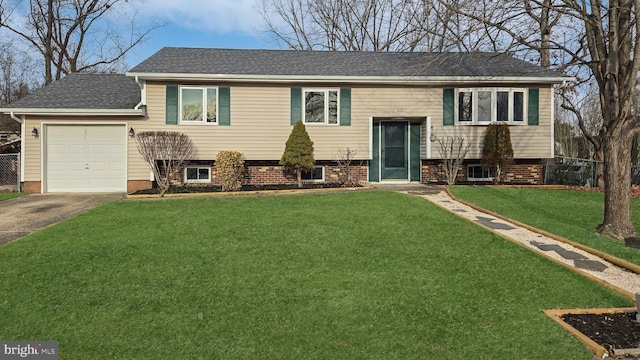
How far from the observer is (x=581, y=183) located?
14.9 m

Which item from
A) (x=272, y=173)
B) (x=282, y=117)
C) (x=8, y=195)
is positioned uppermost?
(x=282, y=117)

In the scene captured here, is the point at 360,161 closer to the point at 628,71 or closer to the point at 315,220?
the point at 315,220

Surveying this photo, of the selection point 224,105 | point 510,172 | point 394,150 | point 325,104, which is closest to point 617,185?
point 510,172

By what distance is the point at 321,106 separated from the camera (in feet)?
44.2

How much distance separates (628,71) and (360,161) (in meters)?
8.04

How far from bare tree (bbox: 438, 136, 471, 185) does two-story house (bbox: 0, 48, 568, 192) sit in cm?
25

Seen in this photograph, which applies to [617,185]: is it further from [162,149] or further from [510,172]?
[162,149]

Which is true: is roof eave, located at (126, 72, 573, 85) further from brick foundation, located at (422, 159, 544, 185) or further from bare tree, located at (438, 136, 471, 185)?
brick foundation, located at (422, 159, 544, 185)

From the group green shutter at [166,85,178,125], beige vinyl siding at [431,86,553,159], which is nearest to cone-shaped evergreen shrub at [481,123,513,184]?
beige vinyl siding at [431,86,553,159]

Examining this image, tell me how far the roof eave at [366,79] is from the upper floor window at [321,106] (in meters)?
0.43

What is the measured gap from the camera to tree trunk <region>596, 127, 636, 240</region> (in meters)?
7.03

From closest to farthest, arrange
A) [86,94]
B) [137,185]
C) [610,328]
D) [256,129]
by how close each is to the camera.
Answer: [610,328]
[137,185]
[256,129]
[86,94]

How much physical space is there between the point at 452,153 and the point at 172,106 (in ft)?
30.4

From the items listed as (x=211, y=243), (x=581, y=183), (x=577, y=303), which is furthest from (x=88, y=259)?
(x=581, y=183)
